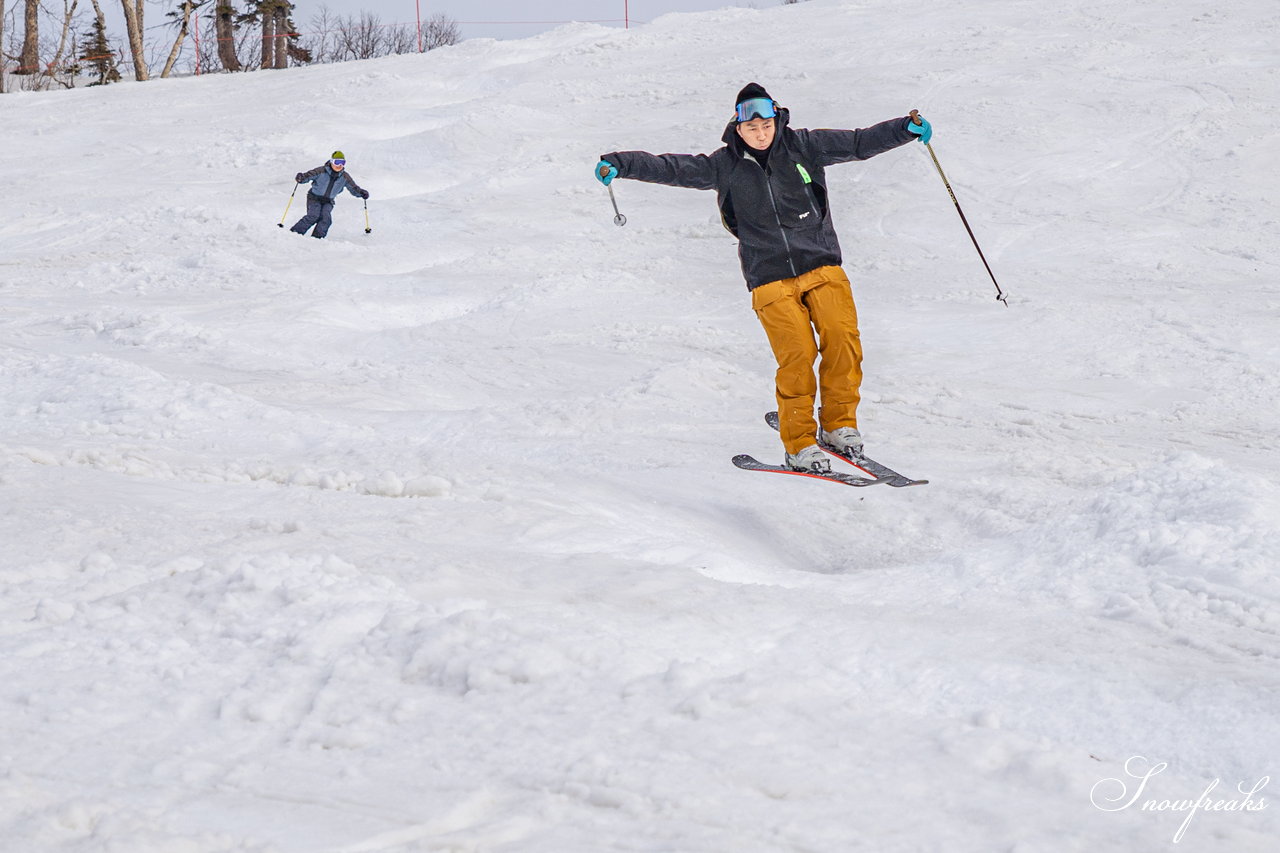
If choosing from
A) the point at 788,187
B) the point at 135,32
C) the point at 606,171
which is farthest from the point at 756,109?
the point at 135,32

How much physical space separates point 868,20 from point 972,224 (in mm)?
9502

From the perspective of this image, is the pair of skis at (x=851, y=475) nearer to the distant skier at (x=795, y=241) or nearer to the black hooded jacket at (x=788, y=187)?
the distant skier at (x=795, y=241)

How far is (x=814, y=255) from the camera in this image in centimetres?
516

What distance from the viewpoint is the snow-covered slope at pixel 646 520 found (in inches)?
85.7

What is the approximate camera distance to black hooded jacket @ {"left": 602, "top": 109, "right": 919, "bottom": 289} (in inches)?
203

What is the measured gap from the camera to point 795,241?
5160mm

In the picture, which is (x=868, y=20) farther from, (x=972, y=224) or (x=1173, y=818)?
(x=1173, y=818)

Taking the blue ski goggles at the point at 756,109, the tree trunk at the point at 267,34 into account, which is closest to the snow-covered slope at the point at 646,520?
the blue ski goggles at the point at 756,109

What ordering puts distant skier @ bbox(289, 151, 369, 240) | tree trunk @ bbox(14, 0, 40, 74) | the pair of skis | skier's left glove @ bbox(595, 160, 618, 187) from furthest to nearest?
tree trunk @ bbox(14, 0, 40, 74) → distant skier @ bbox(289, 151, 369, 240) → skier's left glove @ bbox(595, 160, 618, 187) → the pair of skis

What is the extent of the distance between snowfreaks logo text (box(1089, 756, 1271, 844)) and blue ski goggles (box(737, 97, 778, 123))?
3612 mm

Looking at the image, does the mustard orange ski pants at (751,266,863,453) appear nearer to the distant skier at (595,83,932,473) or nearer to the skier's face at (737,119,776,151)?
the distant skier at (595,83,932,473)

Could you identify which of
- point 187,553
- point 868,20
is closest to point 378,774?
point 187,553

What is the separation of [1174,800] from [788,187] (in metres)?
3.56

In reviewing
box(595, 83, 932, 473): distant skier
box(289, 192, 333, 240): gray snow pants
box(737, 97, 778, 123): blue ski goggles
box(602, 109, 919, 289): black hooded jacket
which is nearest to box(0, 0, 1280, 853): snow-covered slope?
box(289, 192, 333, 240): gray snow pants
